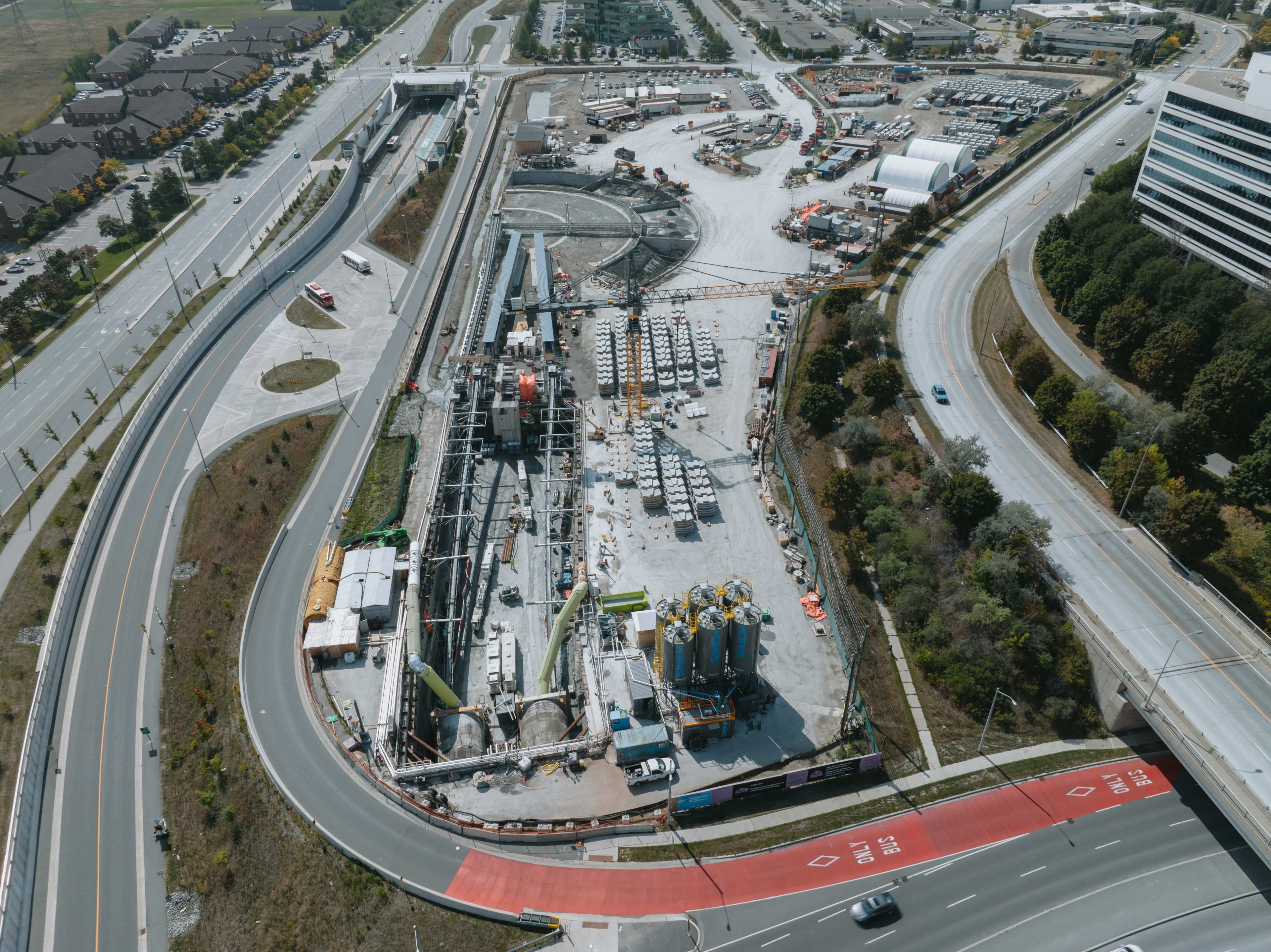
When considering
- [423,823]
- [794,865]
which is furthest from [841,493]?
[423,823]

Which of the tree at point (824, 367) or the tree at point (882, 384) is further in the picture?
the tree at point (824, 367)

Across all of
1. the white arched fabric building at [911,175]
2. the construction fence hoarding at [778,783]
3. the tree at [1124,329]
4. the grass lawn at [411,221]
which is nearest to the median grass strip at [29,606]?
the construction fence hoarding at [778,783]

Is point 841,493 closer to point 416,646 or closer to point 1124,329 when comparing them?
point 1124,329

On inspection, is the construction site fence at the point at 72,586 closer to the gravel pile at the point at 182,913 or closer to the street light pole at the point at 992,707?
the gravel pile at the point at 182,913

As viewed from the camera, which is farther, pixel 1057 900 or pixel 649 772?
pixel 649 772

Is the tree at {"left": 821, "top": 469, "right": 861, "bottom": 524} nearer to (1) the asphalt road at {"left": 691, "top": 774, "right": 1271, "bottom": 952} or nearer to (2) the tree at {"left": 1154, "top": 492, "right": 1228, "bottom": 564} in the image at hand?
(2) the tree at {"left": 1154, "top": 492, "right": 1228, "bottom": 564}

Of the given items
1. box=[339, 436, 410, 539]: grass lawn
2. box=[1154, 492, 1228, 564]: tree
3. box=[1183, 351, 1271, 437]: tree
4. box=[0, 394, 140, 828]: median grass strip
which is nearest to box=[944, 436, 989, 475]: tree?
box=[1154, 492, 1228, 564]: tree
